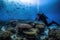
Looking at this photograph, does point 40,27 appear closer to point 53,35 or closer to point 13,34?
point 53,35

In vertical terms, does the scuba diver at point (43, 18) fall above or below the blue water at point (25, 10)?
below

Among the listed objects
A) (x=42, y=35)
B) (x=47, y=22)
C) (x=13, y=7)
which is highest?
(x=13, y=7)

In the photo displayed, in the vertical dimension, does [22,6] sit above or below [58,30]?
above

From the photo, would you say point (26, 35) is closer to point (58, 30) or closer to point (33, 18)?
point (33, 18)

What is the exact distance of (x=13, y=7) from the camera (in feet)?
12.0

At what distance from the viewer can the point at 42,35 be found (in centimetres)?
367

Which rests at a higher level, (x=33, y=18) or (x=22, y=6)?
(x=22, y=6)

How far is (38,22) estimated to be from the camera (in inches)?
146

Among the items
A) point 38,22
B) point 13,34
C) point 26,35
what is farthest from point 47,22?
point 13,34

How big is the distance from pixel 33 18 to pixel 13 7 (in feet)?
1.58

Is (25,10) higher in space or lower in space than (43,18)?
higher

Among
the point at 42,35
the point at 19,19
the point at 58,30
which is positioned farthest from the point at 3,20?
the point at 58,30

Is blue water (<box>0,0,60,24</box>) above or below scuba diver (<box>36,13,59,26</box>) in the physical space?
above

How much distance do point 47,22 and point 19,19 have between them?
608mm
